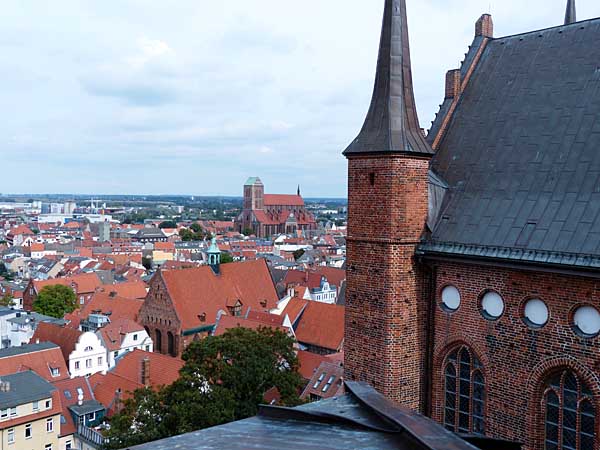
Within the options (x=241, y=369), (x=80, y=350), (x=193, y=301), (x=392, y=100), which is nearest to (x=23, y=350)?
(x=80, y=350)

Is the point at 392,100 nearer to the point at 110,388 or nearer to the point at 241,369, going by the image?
the point at 241,369

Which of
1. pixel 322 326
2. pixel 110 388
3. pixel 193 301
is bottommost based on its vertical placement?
pixel 110 388

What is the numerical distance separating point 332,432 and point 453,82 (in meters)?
11.7

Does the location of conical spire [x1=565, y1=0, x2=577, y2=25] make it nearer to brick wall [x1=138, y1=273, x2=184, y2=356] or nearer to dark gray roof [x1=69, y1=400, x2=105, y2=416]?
dark gray roof [x1=69, y1=400, x2=105, y2=416]

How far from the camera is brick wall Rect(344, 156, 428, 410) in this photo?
14.7 metres

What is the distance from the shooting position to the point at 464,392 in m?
14.5

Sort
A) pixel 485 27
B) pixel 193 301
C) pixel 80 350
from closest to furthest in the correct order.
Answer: pixel 485 27, pixel 80 350, pixel 193 301

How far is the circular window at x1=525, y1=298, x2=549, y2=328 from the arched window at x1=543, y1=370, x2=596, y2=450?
3.62 feet

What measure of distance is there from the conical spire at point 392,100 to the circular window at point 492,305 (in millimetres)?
3760

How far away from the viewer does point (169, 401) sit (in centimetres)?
2859

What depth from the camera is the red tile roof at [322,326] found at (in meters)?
53.7

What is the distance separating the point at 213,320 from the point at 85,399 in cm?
1730

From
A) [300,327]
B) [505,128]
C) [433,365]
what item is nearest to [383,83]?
[505,128]

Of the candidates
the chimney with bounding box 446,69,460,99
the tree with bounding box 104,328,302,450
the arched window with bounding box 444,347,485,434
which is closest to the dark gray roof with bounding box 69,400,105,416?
the tree with bounding box 104,328,302,450
